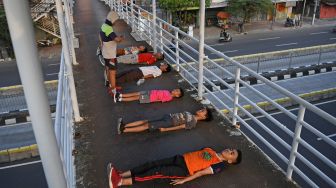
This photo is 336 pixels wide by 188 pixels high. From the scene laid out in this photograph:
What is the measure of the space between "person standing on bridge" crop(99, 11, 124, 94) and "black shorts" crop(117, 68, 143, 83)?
45cm

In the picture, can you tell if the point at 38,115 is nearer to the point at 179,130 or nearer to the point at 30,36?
the point at 30,36

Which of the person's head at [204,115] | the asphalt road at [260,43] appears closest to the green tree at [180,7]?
the asphalt road at [260,43]

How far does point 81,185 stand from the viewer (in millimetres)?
4141

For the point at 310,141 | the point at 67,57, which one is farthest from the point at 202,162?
the point at 310,141

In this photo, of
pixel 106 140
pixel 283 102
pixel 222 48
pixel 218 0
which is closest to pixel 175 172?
pixel 106 140

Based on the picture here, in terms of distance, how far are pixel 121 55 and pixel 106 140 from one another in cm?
447

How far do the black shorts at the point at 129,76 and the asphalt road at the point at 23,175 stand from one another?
5.51m

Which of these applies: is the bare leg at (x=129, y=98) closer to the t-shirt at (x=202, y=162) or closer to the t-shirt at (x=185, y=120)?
the t-shirt at (x=185, y=120)

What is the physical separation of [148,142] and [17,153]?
8819 millimetres

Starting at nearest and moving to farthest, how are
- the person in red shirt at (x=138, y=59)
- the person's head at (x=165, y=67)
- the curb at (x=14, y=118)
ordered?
the person's head at (x=165, y=67) < the person in red shirt at (x=138, y=59) < the curb at (x=14, y=118)

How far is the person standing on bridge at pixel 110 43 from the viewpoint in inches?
260

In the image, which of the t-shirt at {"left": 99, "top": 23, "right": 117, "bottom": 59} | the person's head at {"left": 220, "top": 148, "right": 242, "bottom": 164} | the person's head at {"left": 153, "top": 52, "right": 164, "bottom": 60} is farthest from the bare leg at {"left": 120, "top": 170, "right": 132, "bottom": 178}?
the person's head at {"left": 153, "top": 52, "right": 164, "bottom": 60}

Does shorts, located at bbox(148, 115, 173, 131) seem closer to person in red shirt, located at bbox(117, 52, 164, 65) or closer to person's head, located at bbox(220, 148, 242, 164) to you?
person's head, located at bbox(220, 148, 242, 164)

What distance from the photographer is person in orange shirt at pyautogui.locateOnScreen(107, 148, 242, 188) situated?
4137 millimetres
